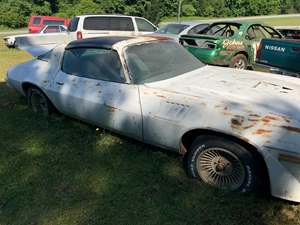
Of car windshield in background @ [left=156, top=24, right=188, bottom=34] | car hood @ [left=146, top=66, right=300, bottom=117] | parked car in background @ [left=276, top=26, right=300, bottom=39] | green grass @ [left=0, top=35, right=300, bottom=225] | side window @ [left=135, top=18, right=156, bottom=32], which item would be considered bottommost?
green grass @ [left=0, top=35, right=300, bottom=225]

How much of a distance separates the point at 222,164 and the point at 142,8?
38052 millimetres

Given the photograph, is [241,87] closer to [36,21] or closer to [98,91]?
[98,91]

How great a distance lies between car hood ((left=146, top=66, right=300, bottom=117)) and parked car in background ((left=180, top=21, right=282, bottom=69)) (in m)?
3.61

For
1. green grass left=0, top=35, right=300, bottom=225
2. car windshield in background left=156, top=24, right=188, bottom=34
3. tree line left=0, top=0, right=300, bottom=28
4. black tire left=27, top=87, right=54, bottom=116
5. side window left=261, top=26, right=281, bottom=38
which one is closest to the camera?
green grass left=0, top=35, right=300, bottom=225

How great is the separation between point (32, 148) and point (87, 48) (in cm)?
156

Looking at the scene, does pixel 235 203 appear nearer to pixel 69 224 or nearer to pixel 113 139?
pixel 69 224

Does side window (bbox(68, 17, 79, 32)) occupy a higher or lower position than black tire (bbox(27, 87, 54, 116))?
higher

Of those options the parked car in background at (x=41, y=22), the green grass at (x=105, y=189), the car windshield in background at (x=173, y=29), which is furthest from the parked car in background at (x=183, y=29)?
the parked car in background at (x=41, y=22)

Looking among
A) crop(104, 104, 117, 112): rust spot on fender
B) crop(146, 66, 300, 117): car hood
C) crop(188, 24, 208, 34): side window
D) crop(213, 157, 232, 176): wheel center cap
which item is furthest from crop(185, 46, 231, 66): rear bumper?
crop(213, 157, 232, 176): wheel center cap

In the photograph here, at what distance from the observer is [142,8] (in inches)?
1547

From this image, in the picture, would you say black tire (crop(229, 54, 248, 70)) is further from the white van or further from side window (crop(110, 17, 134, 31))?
side window (crop(110, 17, 134, 31))

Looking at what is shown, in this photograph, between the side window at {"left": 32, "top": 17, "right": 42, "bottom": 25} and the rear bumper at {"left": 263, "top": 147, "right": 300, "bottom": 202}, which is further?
the side window at {"left": 32, "top": 17, "right": 42, "bottom": 25}

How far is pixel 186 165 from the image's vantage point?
3.81 m

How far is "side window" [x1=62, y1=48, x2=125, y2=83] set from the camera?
4.23 m
